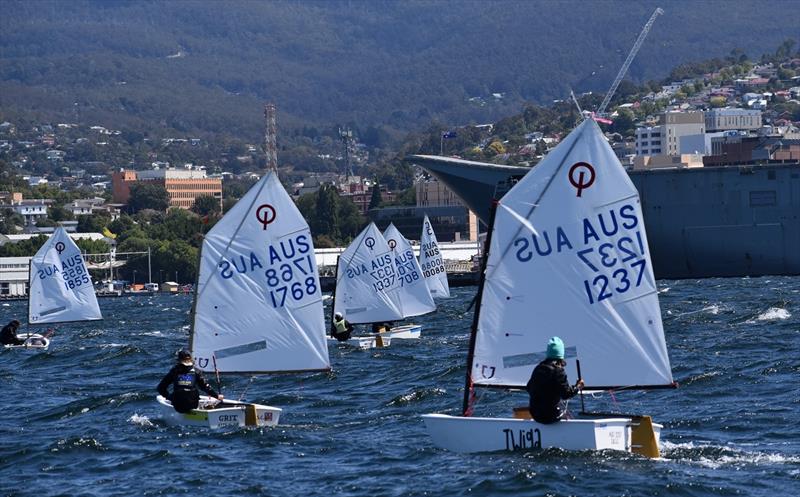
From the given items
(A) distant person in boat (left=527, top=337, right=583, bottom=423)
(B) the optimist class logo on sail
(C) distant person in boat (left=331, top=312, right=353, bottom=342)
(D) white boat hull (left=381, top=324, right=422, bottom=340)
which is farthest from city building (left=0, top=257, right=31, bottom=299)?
(A) distant person in boat (left=527, top=337, right=583, bottom=423)

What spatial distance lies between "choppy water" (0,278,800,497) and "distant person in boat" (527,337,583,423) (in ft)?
1.68

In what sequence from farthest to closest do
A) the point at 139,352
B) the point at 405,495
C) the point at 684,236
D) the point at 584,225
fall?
the point at 684,236 < the point at 139,352 < the point at 584,225 < the point at 405,495

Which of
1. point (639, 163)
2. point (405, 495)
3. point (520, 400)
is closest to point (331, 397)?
point (520, 400)

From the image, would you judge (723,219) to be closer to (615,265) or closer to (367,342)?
(367,342)

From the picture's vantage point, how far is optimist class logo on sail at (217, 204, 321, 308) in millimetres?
28578

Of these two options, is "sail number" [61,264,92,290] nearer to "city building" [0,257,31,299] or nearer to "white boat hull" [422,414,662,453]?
"white boat hull" [422,414,662,453]

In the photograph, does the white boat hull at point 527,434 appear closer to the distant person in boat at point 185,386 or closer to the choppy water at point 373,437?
the choppy water at point 373,437

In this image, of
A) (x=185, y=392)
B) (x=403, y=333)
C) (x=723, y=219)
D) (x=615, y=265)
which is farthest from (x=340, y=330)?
(x=723, y=219)

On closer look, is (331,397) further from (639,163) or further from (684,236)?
(639,163)

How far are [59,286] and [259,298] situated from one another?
30.6 m

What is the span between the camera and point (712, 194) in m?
107

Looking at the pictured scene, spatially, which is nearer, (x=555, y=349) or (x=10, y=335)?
(x=555, y=349)

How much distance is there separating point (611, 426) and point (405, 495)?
2840mm

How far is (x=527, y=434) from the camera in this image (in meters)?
21.7
